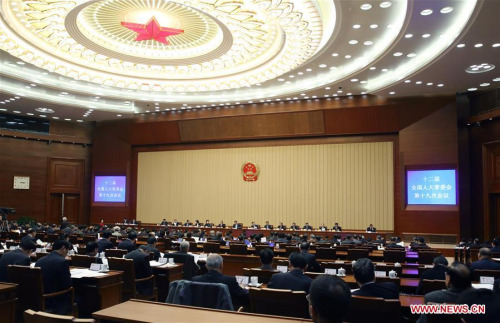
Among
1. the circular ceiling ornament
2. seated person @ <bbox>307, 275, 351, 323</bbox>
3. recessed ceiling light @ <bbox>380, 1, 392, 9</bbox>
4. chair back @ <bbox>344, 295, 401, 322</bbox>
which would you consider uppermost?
the circular ceiling ornament

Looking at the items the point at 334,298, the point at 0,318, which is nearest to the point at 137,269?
the point at 0,318

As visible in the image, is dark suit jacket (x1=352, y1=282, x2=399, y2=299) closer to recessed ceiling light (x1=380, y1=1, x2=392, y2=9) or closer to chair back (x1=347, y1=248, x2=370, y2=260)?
chair back (x1=347, y1=248, x2=370, y2=260)

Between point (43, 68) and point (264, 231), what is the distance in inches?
392

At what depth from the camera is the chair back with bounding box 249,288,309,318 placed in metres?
3.30

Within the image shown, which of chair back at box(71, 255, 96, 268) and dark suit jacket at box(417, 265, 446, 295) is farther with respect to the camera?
chair back at box(71, 255, 96, 268)

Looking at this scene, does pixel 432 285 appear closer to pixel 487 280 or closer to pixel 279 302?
pixel 487 280

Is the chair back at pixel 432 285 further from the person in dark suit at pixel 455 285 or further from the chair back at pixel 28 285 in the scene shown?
the chair back at pixel 28 285

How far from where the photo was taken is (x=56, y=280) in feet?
15.3

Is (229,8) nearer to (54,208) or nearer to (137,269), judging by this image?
(137,269)

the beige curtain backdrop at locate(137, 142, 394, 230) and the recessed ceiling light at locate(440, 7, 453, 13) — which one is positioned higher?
the recessed ceiling light at locate(440, 7, 453, 13)

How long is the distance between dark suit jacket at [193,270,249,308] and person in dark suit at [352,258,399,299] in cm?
119

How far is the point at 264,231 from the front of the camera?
1655 centimetres

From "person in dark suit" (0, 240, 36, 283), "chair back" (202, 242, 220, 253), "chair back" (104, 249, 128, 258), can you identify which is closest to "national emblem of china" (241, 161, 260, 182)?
"chair back" (202, 242, 220, 253)

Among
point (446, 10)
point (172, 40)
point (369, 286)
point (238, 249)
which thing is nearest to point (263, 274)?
point (369, 286)
